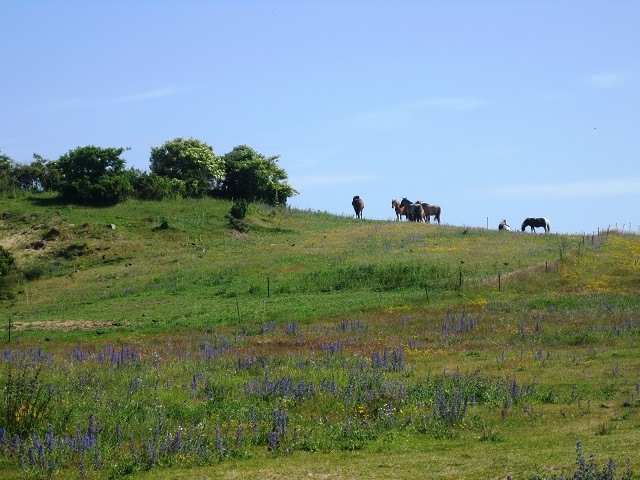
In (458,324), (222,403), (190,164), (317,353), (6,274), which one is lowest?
(222,403)

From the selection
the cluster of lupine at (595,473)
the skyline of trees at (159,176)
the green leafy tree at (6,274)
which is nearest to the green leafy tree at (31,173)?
the skyline of trees at (159,176)

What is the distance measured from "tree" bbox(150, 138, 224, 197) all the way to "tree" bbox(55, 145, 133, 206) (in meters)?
7.39

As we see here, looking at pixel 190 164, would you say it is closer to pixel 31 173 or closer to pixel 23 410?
pixel 31 173

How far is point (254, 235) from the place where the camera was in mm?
73312

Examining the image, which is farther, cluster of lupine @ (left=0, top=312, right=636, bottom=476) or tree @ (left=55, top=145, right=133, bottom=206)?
tree @ (left=55, top=145, right=133, bottom=206)

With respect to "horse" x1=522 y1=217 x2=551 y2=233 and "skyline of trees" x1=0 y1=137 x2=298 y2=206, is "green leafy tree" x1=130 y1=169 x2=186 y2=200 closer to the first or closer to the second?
"skyline of trees" x1=0 y1=137 x2=298 y2=206

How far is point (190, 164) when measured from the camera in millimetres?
86812

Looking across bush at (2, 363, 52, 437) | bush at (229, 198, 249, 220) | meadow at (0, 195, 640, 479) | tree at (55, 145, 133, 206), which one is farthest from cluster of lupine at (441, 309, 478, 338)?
tree at (55, 145, 133, 206)

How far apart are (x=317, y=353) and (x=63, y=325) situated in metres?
17.6

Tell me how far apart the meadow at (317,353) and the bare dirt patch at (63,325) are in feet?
1.21

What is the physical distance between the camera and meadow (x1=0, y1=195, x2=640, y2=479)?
17.1 m

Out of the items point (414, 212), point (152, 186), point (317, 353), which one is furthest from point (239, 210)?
point (317, 353)

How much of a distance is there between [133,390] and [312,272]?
3245 centimetres

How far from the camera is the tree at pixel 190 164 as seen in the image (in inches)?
3364
